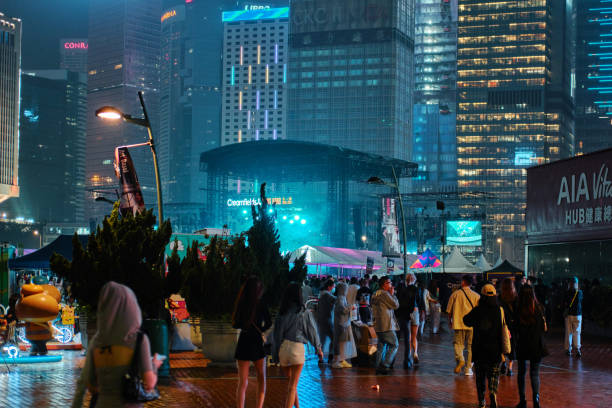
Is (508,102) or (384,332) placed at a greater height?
(508,102)

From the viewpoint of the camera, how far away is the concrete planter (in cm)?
1388

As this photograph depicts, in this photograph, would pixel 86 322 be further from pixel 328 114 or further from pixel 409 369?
pixel 328 114

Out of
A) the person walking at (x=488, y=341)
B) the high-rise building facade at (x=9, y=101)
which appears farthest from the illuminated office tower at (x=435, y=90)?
the person walking at (x=488, y=341)

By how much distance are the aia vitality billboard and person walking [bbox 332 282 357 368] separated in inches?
605

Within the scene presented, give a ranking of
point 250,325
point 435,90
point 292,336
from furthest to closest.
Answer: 1. point 435,90
2. point 292,336
3. point 250,325

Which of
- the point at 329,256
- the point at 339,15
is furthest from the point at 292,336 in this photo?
the point at 339,15

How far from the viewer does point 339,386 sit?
39.3 feet

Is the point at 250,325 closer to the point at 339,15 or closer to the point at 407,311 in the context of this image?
the point at 407,311

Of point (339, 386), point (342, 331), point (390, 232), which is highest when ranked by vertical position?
point (390, 232)

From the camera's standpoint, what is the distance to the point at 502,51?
164750mm

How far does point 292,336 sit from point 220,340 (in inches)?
214

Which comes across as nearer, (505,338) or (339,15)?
(505,338)

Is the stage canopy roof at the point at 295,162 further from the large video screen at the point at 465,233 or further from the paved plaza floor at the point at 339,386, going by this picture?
the paved plaza floor at the point at 339,386

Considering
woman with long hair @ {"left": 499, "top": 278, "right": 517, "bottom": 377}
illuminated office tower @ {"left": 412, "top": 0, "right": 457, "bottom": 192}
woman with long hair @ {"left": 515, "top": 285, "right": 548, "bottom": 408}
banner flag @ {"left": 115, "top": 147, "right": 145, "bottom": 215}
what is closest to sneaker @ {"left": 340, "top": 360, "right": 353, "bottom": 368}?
woman with long hair @ {"left": 499, "top": 278, "right": 517, "bottom": 377}
